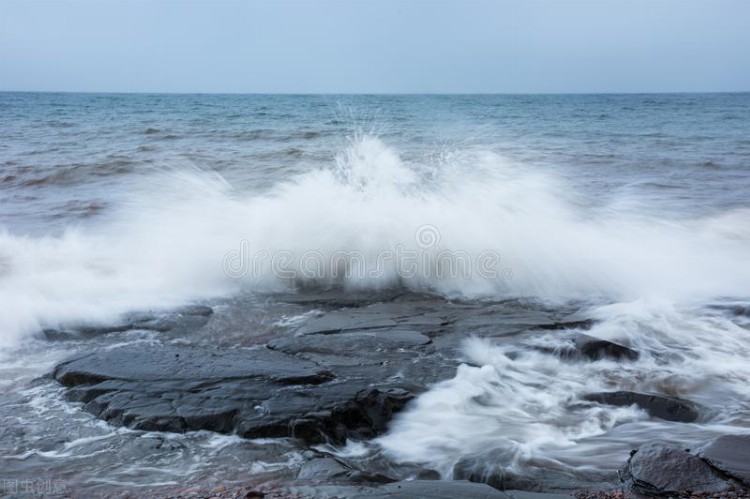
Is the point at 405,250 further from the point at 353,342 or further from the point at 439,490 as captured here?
the point at 439,490

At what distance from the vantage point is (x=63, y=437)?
3.34m

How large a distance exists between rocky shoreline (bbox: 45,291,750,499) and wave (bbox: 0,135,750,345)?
0.66 metres

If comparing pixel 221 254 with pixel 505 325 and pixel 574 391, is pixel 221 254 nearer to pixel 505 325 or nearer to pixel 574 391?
pixel 505 325

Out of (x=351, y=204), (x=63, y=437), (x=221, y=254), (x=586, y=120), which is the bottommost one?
(x=63, y=437)

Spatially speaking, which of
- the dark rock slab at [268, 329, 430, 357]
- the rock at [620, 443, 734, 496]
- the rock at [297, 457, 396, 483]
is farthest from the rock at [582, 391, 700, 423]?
the rock at [297, 457, 396, 483]

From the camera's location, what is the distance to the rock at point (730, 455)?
9.26 feet

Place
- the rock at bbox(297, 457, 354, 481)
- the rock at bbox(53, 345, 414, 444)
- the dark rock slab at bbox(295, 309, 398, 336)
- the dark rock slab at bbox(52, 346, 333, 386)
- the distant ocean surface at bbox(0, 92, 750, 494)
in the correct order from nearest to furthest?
1. the rock at bbox(297, 457, 354, 481)
2. the rock at bbox(53, 345, 414, 444)
3. the dark rock slab at bbox(52, 346, 333, 386)
4. the distant ocean surface at bbox(0, 92, 750, 494)
5. the dark rock slab at bbox(295, 309, 398, 336)

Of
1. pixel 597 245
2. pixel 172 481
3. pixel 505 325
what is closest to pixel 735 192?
pixel 597 245

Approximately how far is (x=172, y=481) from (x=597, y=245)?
224 inches

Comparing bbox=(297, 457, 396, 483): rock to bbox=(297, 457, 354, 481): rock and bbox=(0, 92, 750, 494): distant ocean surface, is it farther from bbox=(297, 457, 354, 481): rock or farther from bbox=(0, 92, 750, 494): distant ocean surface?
bbox=(0, 92, 750, 494): distant ocean surface

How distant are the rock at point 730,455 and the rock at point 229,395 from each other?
155cm

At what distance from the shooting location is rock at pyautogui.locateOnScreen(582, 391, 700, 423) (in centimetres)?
365

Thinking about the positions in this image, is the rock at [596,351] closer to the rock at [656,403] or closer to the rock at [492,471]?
the rock at [656,403]

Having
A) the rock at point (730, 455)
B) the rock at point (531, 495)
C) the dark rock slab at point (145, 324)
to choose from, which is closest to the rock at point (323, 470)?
the rock at point (531, 495)
